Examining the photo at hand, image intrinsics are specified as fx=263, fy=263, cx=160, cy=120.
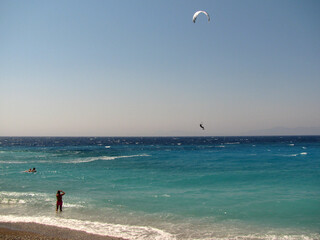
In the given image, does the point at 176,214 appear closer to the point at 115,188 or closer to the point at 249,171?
the point at 115,188

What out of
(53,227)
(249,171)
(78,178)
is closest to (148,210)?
(53,227)

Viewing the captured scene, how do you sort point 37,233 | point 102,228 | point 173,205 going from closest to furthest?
point 37,233, point 102,228, point 173,205

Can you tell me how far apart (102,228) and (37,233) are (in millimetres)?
3168

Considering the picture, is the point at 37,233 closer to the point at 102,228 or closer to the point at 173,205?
the point at 102,228

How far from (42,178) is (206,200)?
19303 mm

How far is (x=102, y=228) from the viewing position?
45.7 feet

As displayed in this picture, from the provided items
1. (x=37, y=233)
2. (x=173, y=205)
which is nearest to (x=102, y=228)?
(x=37, y=233)

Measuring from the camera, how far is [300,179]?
28094mm

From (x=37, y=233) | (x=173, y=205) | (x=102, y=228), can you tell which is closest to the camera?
(x=37, y=233)

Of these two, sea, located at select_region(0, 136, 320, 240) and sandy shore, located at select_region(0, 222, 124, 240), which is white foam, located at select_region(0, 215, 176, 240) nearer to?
sea, located at select_region(0, 136, 320, 240)

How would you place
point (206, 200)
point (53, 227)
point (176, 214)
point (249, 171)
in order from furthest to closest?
point (249, 171) < point (206, 200) < point (176, 214) < point (53, 227)

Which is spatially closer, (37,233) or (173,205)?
(37,233)

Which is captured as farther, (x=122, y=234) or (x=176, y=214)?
(x=176, y=214)

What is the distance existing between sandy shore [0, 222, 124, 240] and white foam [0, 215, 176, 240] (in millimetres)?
447
